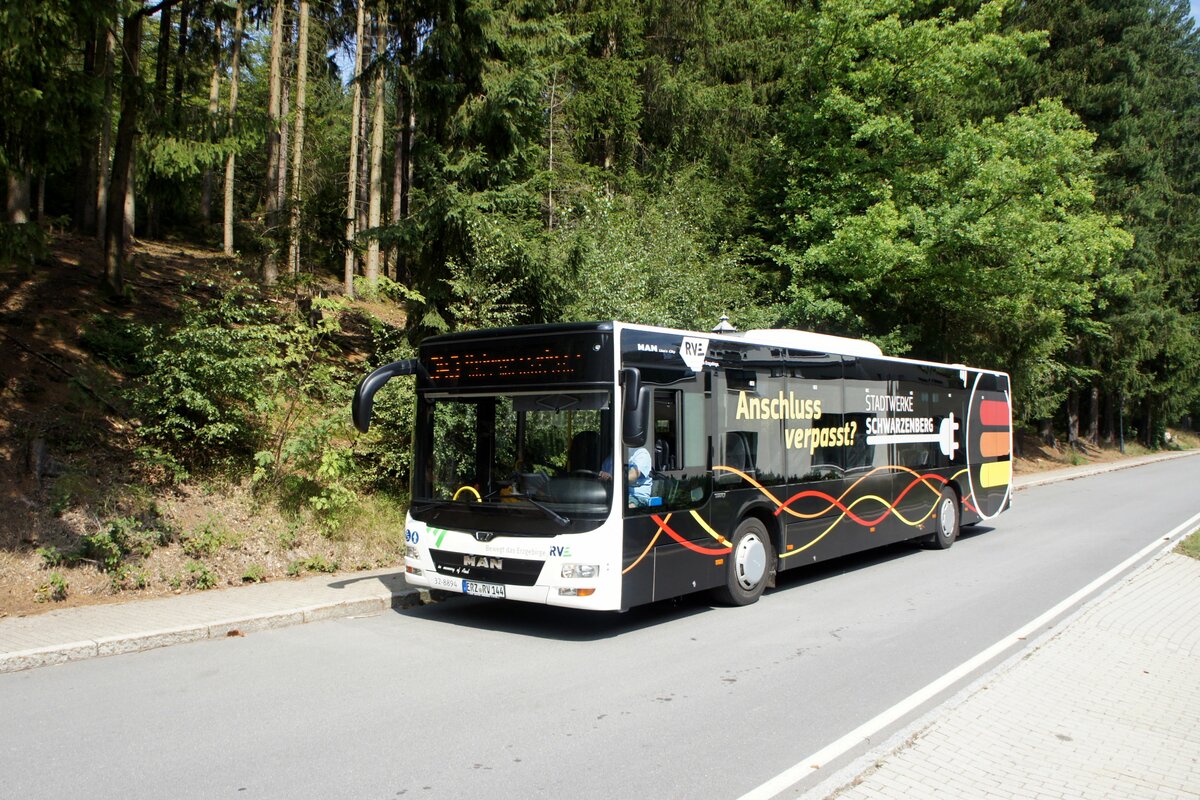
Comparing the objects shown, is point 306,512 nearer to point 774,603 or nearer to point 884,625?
point 774,603

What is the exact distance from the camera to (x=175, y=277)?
1953 cm

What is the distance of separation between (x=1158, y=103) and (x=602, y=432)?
4539 cm

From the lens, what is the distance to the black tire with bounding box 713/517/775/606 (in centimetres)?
961

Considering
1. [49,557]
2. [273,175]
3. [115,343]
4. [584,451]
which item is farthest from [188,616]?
[273,175]

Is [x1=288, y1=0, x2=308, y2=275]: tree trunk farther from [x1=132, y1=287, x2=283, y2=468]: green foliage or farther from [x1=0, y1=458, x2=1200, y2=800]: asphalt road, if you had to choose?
[x1=0, y1=458, x2=1200, y2=800]: asphalt road

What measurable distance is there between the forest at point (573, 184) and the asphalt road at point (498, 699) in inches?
162

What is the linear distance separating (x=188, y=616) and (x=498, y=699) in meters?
3.82

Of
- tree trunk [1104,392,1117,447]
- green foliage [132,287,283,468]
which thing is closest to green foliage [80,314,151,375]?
green foliage [132,287,283,468]

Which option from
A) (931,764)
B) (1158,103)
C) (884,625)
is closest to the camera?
(931,764)

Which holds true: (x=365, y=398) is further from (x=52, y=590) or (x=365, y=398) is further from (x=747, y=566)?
(x=747, y=566)

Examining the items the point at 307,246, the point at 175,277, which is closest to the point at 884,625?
the point at 307,246

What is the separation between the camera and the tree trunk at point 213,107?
13609mm

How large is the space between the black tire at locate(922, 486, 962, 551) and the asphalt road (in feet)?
12.7

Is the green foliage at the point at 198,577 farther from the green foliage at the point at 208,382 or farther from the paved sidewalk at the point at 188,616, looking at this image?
the green foliage at the point at 208,382
